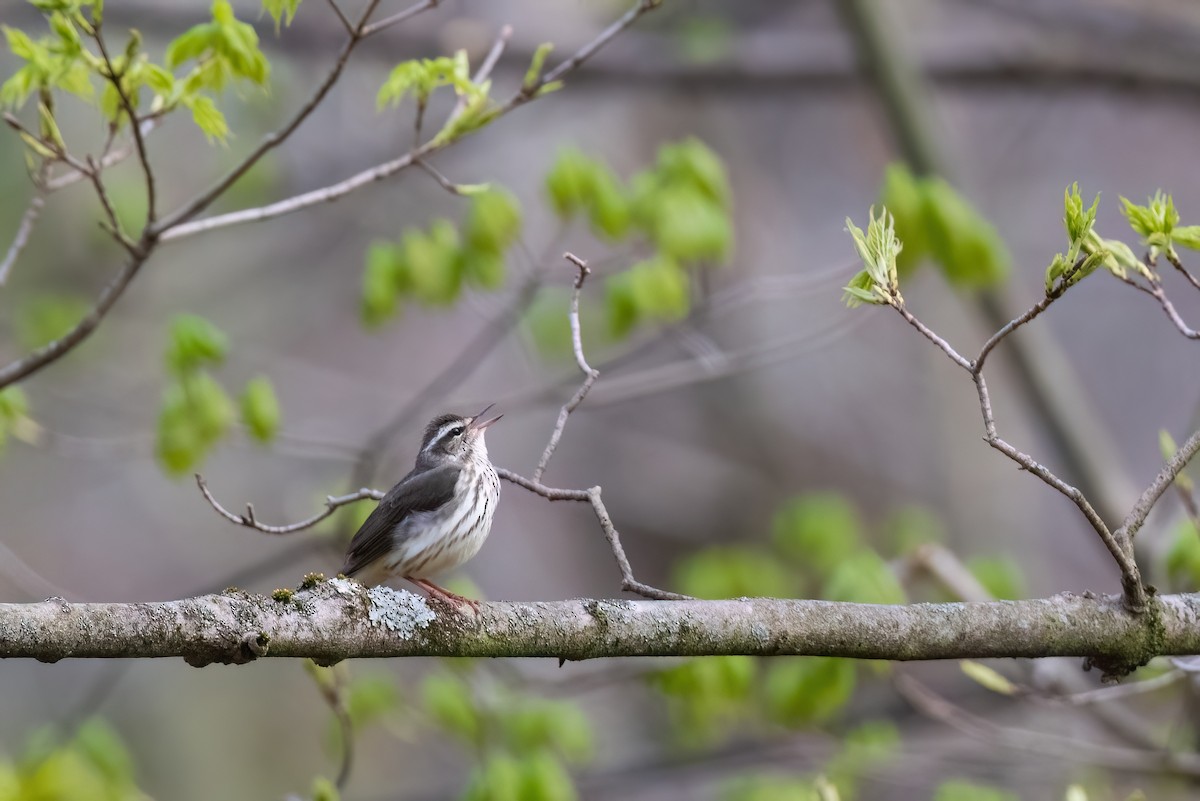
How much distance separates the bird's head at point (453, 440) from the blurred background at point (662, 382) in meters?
0.33

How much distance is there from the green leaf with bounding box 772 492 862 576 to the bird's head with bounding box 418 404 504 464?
3.60 m

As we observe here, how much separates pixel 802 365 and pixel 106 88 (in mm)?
9624

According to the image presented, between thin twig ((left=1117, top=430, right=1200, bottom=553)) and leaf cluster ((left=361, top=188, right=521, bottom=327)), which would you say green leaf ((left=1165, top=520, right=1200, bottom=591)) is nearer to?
thin twig ((left=1117, top=430, right=1200, bottom=553))

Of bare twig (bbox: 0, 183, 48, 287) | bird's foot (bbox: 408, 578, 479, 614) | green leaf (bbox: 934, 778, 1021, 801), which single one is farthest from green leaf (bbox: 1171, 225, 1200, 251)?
green leaf (bbox: 934, 778, 1021, 801)

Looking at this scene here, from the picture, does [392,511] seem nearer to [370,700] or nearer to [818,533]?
[370,700]

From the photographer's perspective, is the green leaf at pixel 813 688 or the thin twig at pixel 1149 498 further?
the green leaf at pixel 813 688

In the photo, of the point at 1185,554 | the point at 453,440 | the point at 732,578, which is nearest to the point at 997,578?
the point at 732,578

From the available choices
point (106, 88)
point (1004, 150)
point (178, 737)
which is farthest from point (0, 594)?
point (1004, 150)

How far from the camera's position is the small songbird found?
439cm

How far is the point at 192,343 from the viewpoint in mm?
5113

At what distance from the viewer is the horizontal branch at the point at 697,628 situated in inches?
121

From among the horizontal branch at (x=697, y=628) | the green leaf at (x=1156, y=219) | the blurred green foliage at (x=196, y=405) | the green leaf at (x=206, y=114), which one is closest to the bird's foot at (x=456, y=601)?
the horizontal branch at (x=697, y=628)

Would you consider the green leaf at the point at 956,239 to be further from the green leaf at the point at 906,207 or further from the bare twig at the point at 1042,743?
the bare twig at the point at 1042,743

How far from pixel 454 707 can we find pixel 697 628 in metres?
3.10
